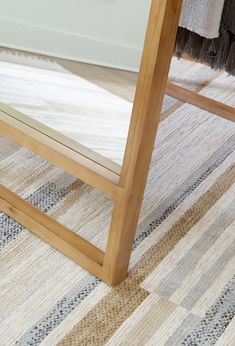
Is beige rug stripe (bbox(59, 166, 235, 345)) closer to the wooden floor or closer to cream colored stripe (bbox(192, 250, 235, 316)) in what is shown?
cream colored stripe (bbox(192, 250, 235, 316))

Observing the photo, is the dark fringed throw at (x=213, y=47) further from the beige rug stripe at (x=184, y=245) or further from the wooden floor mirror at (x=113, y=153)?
the wooden floor mirror at (x=113, y=153)

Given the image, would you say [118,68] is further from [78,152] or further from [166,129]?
[166,129]

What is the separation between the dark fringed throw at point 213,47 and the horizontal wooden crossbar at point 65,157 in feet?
1.69

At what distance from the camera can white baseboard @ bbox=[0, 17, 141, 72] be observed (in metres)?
1.19

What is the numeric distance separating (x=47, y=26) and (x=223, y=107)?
78 cm

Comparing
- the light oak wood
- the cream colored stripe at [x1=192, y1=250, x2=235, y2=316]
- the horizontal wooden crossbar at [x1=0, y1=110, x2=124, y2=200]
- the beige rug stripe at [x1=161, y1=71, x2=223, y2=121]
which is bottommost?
the cream colored stripe at [x1=192, y1=250, x2=235, y2=316]

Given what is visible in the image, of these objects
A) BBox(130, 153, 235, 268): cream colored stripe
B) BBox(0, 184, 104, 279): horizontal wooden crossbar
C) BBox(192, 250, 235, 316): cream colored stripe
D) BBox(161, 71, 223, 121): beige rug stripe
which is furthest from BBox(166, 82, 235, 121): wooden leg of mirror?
BBox(0, 184, 104, 279): horizontal wooden crossbar

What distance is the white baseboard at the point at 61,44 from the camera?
46.9 inches

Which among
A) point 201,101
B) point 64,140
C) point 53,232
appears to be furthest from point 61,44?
point 201,101

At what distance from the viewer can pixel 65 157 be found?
4.22ft

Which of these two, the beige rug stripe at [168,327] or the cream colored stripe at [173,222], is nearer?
the beige rug stripe at [168,327]

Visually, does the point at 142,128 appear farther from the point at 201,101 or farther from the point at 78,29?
the point at 201,101

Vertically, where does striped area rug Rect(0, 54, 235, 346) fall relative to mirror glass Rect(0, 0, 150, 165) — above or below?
below

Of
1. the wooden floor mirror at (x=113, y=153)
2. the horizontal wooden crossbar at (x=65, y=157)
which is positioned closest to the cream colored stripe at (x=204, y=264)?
the wooden floor mirror at (x=113, y=153)
